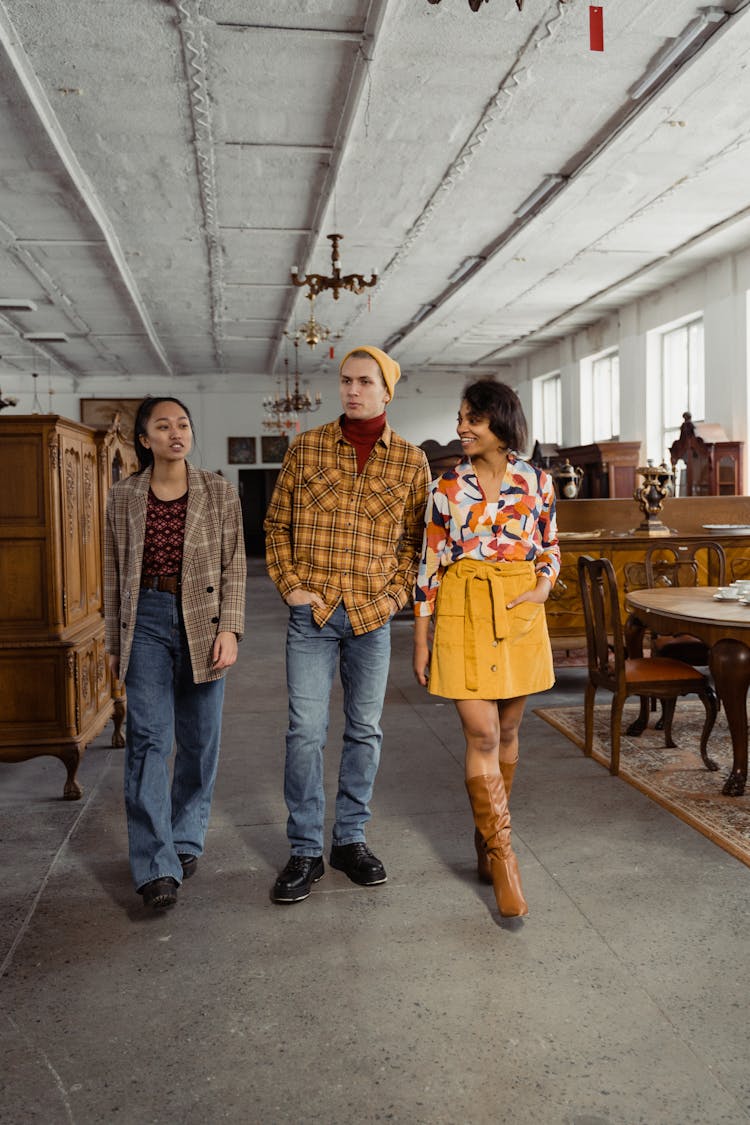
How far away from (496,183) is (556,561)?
20.3ft

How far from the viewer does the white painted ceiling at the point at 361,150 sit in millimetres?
5324

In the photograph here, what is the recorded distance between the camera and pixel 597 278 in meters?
12.0

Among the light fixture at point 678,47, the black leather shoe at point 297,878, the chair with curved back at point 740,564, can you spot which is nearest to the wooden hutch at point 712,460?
the chair with curved back at point 740,564

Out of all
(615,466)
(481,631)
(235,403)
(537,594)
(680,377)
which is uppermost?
(235,403)

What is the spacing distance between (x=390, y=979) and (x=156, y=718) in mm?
1045

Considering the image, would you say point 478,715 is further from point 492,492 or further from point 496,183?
point 496,183

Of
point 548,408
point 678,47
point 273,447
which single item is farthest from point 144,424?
Result: point 273,447

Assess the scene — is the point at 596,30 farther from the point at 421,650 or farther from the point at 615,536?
the point at 615,536

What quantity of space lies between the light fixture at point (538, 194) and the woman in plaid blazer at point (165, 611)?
20.3 ft

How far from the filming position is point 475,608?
2738 mm

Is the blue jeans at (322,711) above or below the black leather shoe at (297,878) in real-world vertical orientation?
above

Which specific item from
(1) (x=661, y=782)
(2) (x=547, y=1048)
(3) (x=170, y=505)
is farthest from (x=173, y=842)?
(1) (x=661, y=782)

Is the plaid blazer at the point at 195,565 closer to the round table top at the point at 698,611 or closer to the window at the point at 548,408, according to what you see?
the round table top at the point at 698,611

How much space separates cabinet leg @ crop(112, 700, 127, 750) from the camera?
193 inches
